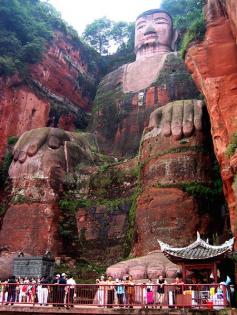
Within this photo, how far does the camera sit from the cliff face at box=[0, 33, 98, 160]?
117 ft

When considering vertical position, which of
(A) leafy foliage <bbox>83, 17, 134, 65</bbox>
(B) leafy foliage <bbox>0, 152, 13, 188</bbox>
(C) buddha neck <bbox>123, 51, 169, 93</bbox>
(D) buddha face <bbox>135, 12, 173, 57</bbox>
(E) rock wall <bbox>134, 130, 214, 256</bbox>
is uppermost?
(A) leafy foliage <bbox>83, 17, 134, 65</bbox>

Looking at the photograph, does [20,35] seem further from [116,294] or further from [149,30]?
[116,294]

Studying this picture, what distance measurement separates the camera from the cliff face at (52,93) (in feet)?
117

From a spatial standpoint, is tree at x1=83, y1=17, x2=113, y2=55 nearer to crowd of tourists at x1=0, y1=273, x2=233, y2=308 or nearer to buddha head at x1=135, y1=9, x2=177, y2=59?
buddha head at x1=135, y1=9, x2=177, y2=59

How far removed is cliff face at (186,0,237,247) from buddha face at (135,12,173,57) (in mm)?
22029

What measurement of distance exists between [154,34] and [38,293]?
34.4m

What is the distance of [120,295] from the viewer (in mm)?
15461

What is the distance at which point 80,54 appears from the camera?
46.9 meters

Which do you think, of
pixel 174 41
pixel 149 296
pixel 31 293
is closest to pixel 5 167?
pixel 31 293

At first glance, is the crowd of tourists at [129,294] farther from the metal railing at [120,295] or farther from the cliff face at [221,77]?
the cliff face at [221,77]

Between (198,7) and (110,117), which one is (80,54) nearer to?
(110,117)

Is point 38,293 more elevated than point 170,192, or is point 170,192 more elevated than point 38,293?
point 170,192

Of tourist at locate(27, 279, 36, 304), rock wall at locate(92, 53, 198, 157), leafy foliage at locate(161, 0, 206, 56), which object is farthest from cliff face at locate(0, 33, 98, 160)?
tourist at locate(27, 279, 36, 304)

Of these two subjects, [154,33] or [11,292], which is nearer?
[11,292]
